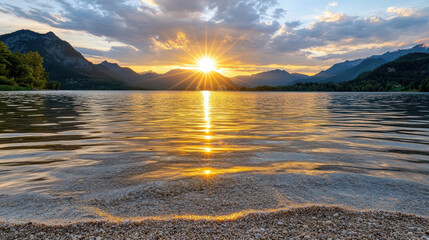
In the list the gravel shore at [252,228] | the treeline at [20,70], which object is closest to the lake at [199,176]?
the gravel shore at [252,228]

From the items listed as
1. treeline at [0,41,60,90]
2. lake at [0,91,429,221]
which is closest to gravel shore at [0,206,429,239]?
lake at [0,91,429,221]

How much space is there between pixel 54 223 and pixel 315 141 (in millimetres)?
11109

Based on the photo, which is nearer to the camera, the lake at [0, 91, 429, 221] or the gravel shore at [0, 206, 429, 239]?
the gravel shore at [0, 206, 429, 239]

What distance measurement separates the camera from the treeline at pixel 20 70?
375 feet

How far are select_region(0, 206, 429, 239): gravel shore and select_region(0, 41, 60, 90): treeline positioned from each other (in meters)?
127

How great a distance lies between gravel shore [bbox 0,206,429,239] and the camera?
3.75 meters

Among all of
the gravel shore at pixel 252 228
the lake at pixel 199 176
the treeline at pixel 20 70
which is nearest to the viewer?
the gravel shore at pixel 252 228

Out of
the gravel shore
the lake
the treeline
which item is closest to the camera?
the gravel shore

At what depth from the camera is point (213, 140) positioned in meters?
12.5

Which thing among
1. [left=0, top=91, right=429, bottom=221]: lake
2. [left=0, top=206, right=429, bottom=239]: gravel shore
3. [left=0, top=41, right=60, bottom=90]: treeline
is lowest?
[left=0, top=91, right=429, bottom=221]: lake

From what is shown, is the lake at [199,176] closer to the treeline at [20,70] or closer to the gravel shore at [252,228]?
the gravel shore at [252,228]

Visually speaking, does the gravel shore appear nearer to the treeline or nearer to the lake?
the lake

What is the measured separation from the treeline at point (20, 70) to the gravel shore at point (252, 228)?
12740cm

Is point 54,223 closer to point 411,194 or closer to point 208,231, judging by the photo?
point 208,231
